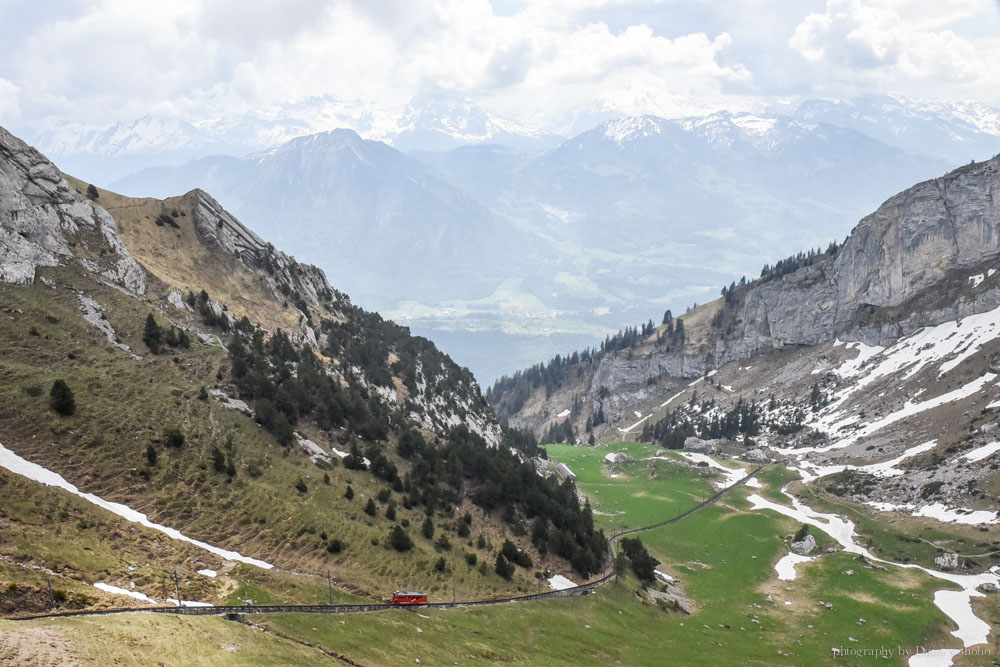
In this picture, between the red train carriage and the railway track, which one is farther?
the red train carriage

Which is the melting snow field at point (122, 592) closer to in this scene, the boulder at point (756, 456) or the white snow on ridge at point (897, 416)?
the boulder at point (756, 456)

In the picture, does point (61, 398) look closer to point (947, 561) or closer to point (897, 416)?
point (947, 561)

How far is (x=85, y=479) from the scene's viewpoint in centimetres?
4594

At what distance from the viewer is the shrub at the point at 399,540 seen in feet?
190

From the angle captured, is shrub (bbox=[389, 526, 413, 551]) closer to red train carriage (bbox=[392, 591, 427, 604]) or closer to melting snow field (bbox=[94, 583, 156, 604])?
red train carriage (bbox=[392, 591, 427, 604])

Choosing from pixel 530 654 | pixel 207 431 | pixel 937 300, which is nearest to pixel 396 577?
pixel 530 654

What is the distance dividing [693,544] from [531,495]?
127ft

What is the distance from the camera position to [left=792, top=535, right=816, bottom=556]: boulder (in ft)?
312

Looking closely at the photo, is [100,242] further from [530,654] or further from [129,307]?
[530,654]

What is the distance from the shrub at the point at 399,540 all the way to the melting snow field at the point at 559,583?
61.4 feet

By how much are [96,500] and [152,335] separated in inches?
1146

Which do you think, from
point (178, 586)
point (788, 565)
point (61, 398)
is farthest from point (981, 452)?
point (61, 398)

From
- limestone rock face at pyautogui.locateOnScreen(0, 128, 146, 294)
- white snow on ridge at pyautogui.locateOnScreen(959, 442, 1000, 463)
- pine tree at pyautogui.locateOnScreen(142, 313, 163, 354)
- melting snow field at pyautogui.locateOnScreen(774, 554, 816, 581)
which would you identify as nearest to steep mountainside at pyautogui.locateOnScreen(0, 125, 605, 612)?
limestone rock face at pyautogui.locateOnScreen(0, 128, 146, 294)

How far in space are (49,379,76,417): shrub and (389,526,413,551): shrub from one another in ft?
102
